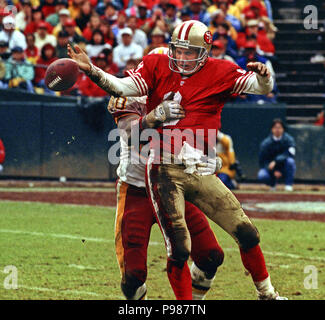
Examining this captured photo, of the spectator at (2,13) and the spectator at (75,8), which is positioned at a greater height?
the spectator at (75,8)

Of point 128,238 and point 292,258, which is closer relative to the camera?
point 128,238

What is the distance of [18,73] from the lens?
1470 centimetres

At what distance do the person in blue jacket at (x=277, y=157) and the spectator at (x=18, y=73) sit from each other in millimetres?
4278

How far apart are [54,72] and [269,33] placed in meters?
11.9

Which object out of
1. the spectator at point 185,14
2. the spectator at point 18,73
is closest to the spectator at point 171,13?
the spectator at point 185,14

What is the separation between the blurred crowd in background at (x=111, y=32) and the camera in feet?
48.1

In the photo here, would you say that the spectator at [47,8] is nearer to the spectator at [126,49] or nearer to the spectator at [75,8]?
the spectator at [75,8]

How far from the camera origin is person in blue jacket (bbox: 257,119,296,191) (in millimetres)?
13820

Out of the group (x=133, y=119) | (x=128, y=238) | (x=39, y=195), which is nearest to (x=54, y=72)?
(x=133, y=119)

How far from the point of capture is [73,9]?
16688mm

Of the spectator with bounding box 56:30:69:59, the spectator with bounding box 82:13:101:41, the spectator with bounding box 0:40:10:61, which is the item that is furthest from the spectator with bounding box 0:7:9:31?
the spectator with bounding box 82:13:101:41

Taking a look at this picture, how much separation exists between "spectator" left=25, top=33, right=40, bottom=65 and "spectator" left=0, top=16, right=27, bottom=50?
0.26ft

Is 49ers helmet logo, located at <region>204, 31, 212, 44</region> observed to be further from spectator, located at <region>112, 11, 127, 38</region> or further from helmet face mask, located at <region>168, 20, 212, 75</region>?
spectator, located at <region>112, 11, 127, 38</region>
